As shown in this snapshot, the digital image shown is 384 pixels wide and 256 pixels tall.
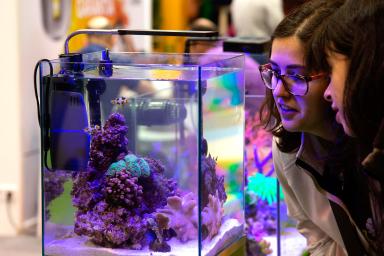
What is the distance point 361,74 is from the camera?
1.39 metres

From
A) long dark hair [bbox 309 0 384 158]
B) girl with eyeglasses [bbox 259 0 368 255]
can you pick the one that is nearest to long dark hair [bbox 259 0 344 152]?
girl with eyeglasses [bbox 259 0 368 255]

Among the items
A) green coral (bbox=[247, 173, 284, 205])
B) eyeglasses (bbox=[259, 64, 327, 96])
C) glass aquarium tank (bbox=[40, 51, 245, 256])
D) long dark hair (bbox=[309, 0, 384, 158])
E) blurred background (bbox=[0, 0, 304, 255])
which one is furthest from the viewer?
blurred background (bbox=[0, 0, 304, 255])

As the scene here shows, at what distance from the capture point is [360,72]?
140 cm

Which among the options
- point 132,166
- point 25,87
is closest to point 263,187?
point 132,166

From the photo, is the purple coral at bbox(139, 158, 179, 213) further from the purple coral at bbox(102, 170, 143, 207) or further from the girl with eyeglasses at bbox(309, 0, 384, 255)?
the girl with eyeglasses at bbox(309, 0, 384, 255)

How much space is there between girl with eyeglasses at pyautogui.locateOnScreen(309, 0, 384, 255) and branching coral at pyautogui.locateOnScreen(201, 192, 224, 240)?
391 mm

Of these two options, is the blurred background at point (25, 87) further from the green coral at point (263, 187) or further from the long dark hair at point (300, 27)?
the long dark hair at point (300, 27)

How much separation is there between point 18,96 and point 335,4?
2918 millimetres

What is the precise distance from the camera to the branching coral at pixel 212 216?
5.73ft

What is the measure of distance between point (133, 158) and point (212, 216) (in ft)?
0.77

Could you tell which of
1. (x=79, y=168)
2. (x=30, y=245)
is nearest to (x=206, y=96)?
(x=79, y=168)

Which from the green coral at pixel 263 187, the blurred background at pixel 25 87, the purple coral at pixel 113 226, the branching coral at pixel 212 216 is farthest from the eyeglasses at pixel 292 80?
the blurred background at pixel 25 87

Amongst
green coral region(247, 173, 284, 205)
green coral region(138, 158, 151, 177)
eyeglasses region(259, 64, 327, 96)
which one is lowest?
green coral region(247, 173, 284, 205)

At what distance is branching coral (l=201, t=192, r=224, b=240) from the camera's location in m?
1.75
